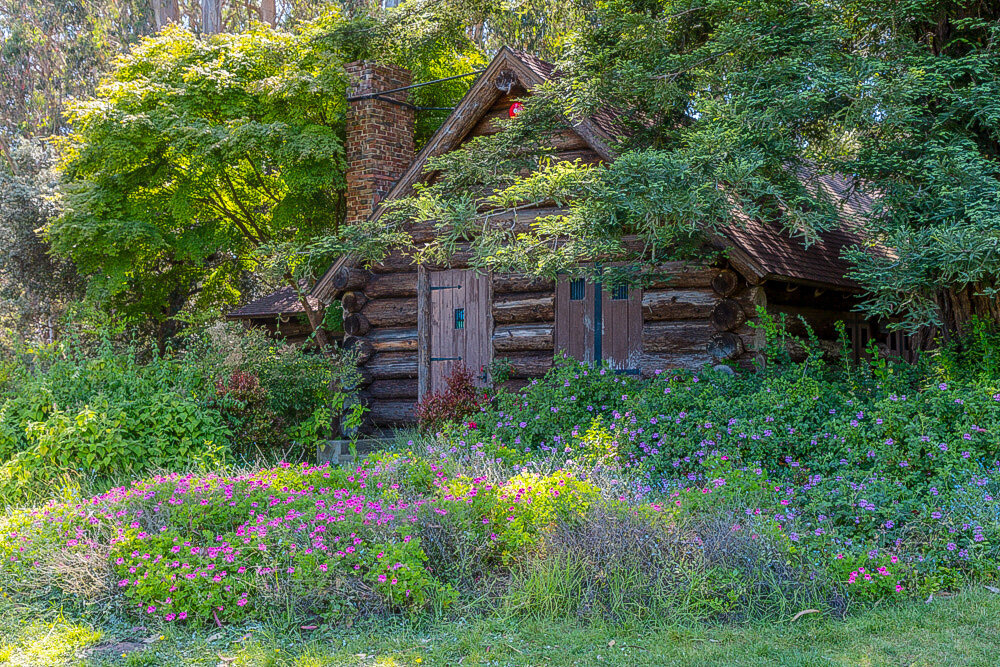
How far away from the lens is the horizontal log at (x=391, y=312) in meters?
13.3

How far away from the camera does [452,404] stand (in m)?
11.4

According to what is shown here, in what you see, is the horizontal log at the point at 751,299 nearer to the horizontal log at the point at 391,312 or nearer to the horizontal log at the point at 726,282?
the horizontal log at the point at 726,282

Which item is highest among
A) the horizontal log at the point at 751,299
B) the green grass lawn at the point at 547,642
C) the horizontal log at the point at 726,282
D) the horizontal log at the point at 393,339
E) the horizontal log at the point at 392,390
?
the horizontal log at the point at 726,282

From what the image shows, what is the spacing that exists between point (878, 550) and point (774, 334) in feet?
12.6

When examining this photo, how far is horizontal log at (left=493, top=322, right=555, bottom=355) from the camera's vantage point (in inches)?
476

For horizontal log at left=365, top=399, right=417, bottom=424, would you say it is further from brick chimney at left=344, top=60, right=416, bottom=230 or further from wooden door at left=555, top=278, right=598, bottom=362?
brick chimney at left=344, top=60, right=416, bottom=230

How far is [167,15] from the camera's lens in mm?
25000

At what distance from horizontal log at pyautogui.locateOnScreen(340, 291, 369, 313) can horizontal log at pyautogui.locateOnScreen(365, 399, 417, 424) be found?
55.1 inches

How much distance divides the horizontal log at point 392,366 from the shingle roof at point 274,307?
4.29 m

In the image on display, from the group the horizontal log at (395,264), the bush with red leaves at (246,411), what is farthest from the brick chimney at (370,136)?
the bush with red leaves at (246,411)

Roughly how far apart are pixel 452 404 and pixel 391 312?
253cm

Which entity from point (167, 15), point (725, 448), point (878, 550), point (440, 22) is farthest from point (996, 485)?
point (167, 15)

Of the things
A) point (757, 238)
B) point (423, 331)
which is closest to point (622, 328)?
point (757, 238)

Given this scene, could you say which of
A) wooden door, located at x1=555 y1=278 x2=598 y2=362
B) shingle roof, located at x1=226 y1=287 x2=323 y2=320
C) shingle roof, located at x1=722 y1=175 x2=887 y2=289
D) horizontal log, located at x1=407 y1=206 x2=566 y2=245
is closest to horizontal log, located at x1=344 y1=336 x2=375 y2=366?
horizontal log, located at x1=407 y1=206 x2=566 y2=245
